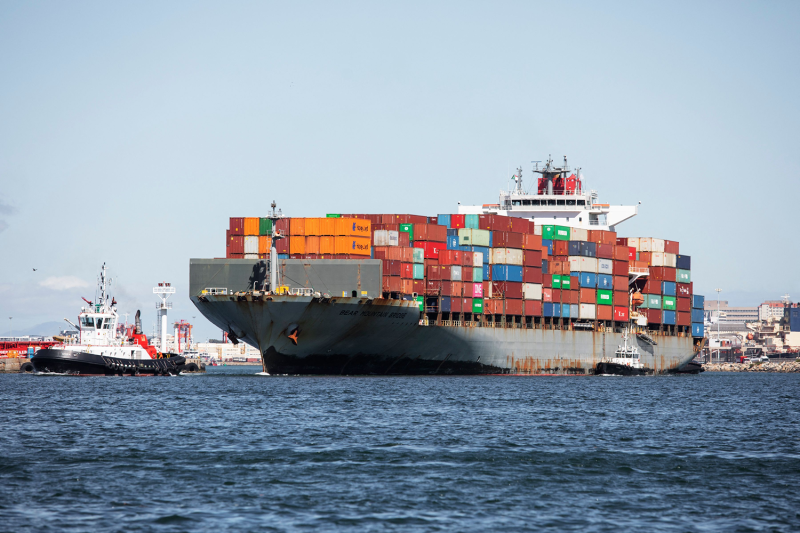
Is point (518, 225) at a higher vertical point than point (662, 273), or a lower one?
higher

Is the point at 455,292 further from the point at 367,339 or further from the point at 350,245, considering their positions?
the point at 350,245

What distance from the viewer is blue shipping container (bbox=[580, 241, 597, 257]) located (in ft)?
248

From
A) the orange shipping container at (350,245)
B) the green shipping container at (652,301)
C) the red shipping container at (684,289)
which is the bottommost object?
the green shipping container at (652,301)

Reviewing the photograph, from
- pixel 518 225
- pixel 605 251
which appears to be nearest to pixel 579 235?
pixel 605 251

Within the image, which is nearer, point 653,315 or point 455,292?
point 455,292

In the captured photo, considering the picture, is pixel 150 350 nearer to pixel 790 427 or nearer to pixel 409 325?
pixel 409 325

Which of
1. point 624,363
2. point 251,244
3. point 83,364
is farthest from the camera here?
point 624,363

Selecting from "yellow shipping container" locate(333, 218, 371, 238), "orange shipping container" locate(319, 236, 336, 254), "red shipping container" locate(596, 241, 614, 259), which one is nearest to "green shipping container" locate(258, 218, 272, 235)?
"orange shipping container" locate(319, 236, 336, 254)

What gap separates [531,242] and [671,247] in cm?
1924

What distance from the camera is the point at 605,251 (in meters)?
77.4

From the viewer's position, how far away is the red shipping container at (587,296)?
7669 cm

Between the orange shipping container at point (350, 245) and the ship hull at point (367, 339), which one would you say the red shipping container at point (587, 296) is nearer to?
the ship hull at point (367, 339)

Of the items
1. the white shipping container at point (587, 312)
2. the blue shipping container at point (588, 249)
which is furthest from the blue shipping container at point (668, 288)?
the blue shipping container at point (588, 249)

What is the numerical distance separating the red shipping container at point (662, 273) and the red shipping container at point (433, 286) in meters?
26.3
